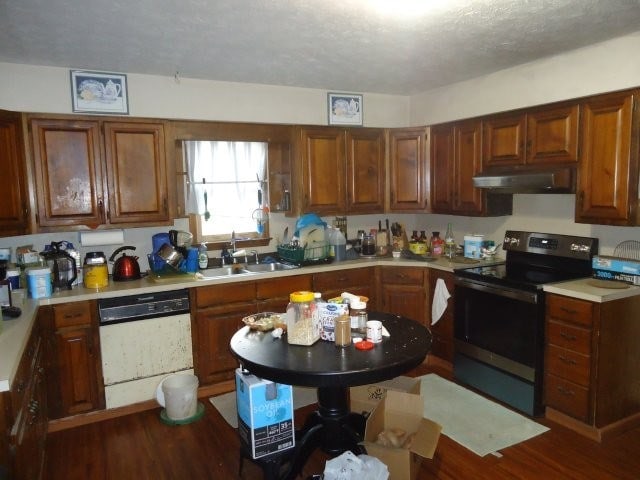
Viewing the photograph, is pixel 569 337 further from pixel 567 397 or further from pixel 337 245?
pixel 337 245

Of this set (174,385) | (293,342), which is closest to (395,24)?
(293,342)

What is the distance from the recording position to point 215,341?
11.5 feet

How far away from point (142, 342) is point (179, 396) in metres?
0.48

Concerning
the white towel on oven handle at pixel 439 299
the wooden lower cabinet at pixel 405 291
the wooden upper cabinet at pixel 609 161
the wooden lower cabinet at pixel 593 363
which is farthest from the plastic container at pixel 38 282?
the wooden upper cabinet at pixel 609 161

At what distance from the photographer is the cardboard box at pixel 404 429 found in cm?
222

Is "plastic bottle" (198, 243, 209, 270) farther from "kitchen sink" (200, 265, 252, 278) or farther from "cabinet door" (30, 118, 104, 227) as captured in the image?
"cabinet door" (30, 118, 104, 227)

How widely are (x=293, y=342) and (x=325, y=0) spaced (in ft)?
5.28

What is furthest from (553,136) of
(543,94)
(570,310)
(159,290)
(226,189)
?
(159,290)

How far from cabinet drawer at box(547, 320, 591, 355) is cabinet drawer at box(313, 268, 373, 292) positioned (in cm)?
154

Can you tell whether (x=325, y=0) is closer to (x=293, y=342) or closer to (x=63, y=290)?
(x=293, y=342)

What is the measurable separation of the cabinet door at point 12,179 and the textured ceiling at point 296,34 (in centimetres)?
45

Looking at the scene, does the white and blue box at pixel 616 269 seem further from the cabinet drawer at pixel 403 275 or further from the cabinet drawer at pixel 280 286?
the cabinet drawer at pixel 280 286

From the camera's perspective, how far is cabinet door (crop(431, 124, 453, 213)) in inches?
160

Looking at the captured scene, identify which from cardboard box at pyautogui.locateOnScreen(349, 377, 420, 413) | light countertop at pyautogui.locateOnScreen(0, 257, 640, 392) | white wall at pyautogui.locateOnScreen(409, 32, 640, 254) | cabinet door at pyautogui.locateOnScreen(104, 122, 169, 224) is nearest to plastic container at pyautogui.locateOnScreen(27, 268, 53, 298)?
light countertop at pyautogui.locateOnScreen(0, 257, 640, 392)
